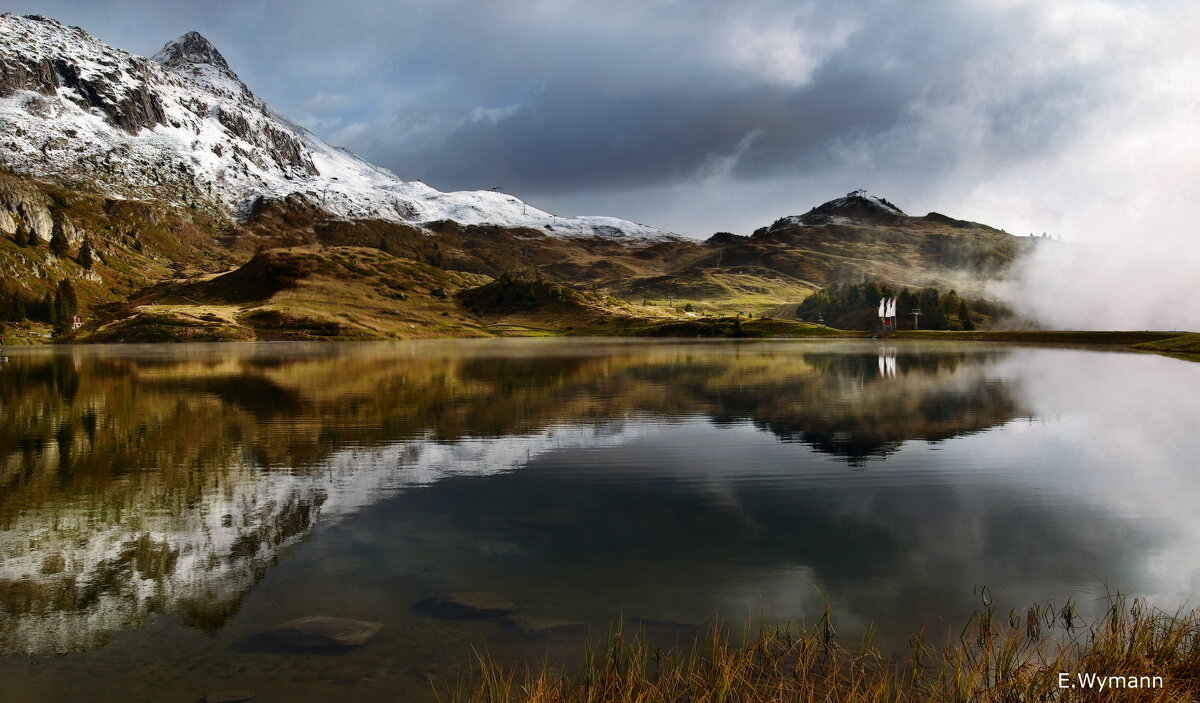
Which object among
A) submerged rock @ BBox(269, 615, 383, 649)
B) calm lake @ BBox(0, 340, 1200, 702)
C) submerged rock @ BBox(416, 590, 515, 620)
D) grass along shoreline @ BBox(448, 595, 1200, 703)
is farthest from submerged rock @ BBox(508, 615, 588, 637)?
submerged rock @ BBox(269, 615, 383, 649)

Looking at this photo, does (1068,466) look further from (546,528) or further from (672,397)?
(672,397)

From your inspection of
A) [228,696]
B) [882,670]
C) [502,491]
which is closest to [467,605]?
[228,696]

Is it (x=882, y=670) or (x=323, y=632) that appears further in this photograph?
(x=323, y=632)

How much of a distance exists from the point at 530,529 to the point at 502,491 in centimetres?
504

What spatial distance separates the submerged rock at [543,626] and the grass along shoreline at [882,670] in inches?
36.1

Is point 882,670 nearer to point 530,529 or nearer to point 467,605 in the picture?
point 467,605

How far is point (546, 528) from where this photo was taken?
2047cm

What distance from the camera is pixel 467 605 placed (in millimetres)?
14766

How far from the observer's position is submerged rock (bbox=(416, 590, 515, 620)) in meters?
14.3

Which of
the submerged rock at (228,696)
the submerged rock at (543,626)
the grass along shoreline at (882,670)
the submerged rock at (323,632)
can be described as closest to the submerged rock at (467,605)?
the submerged rock at (543,626)

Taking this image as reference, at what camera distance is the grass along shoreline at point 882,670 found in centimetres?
1043

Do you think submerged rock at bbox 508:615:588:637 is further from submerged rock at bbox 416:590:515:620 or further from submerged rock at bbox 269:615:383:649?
submerged rock at bbox 269:615:383:649

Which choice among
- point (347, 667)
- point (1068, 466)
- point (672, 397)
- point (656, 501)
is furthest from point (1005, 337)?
point (347, 667)

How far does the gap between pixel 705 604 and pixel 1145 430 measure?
35555mm
